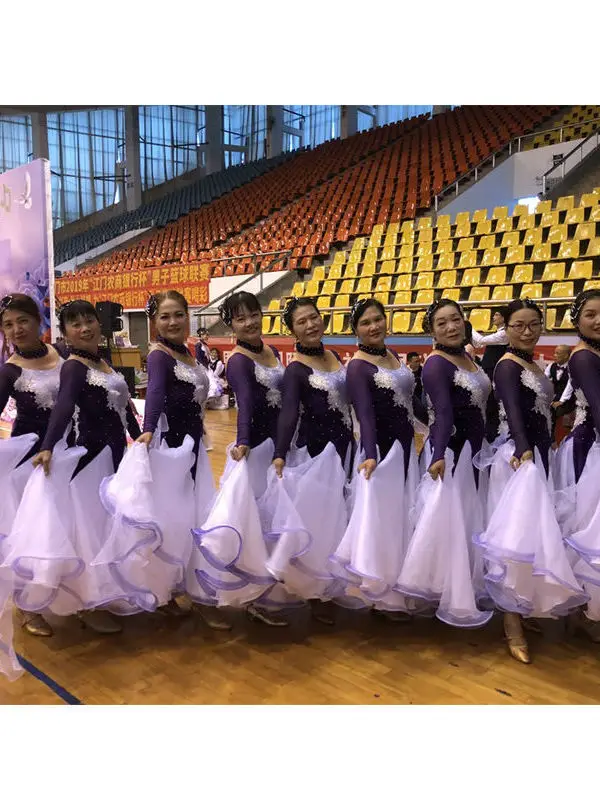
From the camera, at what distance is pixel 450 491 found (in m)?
2.35

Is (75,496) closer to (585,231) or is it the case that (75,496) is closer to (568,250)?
(568,250)

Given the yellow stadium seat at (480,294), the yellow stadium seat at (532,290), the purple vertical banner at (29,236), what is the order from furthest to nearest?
the yellow stadium seat at (480,294)
the yellow stadium seat at (532,290)
the purple vertical banner at (29,236)

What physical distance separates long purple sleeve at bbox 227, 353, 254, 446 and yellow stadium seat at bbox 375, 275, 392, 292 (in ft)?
20.0

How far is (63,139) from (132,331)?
12.0 m

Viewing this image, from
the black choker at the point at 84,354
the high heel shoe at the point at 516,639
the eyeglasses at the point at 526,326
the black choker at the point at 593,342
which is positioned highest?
the eyeglasses at the point at 526,326

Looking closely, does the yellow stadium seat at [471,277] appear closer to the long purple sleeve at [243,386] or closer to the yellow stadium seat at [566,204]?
the yellow stadium seat at [566,204]

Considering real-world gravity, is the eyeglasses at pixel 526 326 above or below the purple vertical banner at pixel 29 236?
below

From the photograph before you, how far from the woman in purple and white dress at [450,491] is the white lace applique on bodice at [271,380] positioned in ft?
1.90

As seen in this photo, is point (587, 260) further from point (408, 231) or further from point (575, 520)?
point (575, 520)

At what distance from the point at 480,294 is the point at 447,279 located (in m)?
0.75

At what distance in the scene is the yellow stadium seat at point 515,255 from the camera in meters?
7.64

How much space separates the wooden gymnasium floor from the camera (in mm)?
2113

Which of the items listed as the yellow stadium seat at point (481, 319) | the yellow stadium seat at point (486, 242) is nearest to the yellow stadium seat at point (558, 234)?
the yellow stadium seat at point (486, 242)
